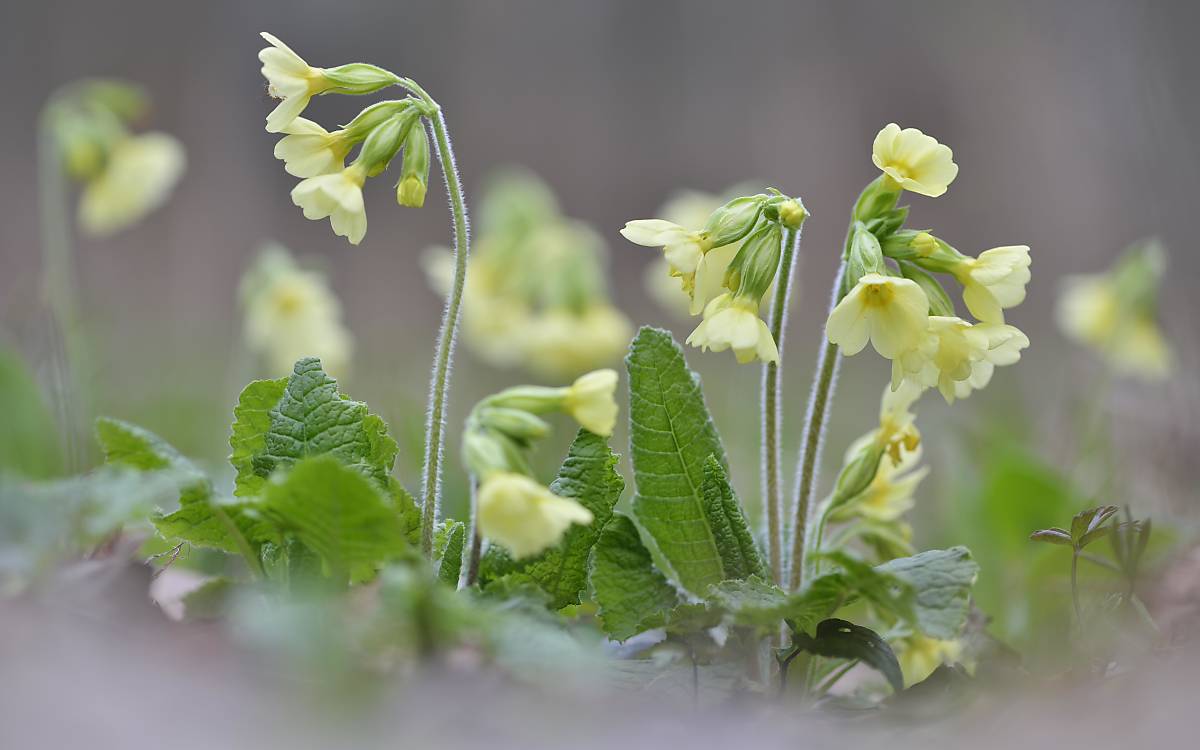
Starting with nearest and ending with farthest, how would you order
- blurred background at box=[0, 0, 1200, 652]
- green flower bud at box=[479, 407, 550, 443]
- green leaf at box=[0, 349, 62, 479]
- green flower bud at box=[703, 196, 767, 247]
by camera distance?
green flower bud at box=[479, 407, 550, 443] → green flower bud at box=[703, 196, 767, 247] → green leaf at box=[0, 349, 62, 479] → blurred background at box=[0, 0, 1200, 652]

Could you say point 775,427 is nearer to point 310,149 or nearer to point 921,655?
point 921,655

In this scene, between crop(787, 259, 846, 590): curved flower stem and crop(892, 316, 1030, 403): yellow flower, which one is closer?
crop(892, 316, 1030, 403): yellow flower

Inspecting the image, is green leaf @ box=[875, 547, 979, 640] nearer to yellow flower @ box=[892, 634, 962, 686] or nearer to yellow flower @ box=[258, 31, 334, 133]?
yellow flower @ box=[892, 634, 962, 686]

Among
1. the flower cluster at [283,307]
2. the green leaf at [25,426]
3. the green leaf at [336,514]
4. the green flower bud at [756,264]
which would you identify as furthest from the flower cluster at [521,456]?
the flower cluster at [283,307]

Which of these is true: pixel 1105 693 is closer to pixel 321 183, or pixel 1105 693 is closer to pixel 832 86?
pixel 321 183

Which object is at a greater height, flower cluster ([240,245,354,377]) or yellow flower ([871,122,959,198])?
yellow flower ([871,122,959,198])

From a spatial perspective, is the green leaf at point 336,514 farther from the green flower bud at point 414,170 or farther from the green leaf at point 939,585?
the green leaf at point 939,585

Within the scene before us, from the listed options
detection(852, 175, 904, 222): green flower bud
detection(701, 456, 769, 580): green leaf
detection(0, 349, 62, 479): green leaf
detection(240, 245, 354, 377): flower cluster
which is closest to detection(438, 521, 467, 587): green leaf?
detection(701, 456, 769, 580): green leaf

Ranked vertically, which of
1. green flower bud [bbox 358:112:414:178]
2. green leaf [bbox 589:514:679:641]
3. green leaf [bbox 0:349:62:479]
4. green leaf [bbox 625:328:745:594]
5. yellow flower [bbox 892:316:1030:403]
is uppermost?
green flower bud [bbox 358:112:414:178]
